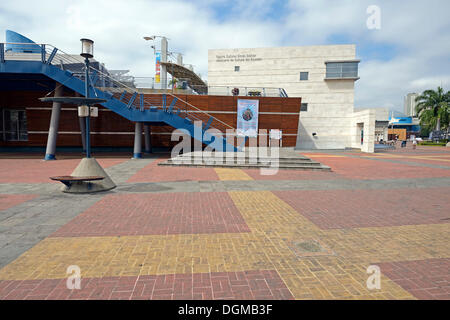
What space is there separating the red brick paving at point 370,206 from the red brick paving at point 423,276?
160 centimetres

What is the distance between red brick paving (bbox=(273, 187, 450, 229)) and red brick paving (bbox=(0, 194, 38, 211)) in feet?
24.5

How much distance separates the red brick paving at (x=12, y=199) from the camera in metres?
6.72

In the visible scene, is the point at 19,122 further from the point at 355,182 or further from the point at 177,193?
the point at 355,182

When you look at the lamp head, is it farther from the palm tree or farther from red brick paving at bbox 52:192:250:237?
the palm tree

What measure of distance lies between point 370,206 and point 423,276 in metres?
3.73

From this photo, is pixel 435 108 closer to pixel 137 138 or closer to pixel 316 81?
pixel 316 81

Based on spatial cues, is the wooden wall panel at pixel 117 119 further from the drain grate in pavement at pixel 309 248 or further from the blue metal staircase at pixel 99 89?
the drain grate in pavement at pixel 309 248

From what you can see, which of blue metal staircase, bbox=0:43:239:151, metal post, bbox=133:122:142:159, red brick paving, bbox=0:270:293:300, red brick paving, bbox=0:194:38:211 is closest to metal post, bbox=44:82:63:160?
blue metal staircase, bbox=0:43:239:151

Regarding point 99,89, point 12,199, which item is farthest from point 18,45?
point 12,199

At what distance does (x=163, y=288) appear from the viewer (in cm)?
320

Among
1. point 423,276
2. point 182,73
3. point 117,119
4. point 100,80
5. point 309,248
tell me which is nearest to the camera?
point 423,276

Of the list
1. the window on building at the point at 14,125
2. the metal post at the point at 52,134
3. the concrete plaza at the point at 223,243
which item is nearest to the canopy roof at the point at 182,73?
the metal post at the point at 52,134

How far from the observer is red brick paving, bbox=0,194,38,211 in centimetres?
672

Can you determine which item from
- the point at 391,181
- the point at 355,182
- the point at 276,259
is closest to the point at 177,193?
the point at 276,259
